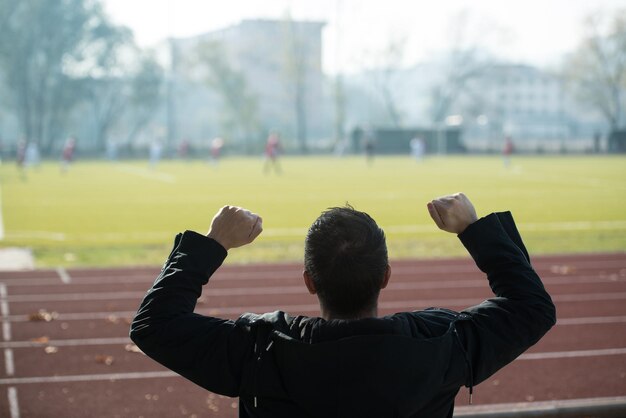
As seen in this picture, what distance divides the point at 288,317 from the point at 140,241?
510 inches

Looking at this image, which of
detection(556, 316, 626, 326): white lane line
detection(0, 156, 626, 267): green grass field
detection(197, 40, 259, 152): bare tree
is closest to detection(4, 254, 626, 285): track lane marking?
detection(0, 156, 626, 267): green grass field

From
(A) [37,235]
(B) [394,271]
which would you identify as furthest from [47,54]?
(B) [394,271]

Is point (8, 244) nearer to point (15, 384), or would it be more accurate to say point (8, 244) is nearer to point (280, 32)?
point (15, 384)

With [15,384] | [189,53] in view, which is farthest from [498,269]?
[189,53]

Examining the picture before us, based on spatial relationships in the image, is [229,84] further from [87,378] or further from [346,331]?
[346,331]

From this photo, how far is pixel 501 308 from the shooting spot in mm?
2186

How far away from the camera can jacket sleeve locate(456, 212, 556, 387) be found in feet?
6.95

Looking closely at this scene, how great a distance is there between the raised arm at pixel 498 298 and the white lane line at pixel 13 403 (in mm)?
3996

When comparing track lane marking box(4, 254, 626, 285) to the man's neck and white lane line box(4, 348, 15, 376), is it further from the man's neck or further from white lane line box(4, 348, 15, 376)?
the man's neck

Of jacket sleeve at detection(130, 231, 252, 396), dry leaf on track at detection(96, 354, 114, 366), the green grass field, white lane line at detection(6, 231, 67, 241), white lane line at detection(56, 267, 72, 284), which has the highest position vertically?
jacket sleeve at detection(130, 231, 252, 396)

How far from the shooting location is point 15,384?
602 cm

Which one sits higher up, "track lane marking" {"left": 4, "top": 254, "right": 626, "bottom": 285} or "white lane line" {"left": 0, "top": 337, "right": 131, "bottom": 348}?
"white lane line" {"left": 0, "top": 337, "right": 131, "bottom": 348}

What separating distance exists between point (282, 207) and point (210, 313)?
40.1ft

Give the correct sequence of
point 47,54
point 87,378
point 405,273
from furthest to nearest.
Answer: point 47,54
point 405,273
point 87,378
